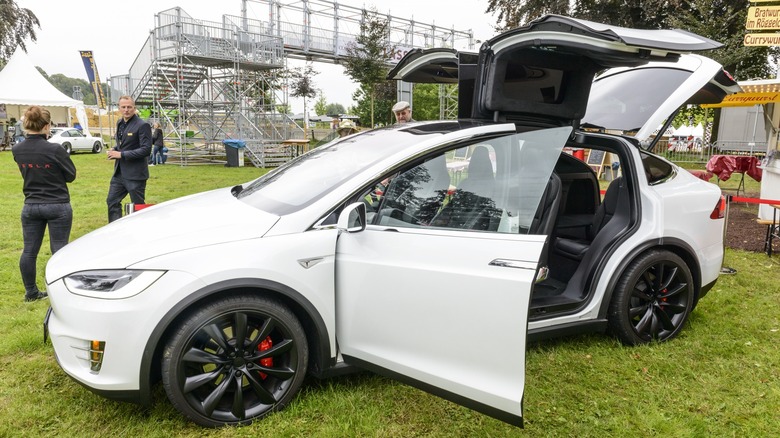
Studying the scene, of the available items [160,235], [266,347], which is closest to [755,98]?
[266,347]

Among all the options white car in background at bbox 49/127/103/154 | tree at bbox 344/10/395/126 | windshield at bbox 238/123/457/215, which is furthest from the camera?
white car in background at bbox 49/127/103/154

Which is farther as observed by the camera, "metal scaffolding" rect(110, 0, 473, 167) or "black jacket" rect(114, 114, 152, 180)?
"metal scaffolding" rect(110, 0, 473, 167)

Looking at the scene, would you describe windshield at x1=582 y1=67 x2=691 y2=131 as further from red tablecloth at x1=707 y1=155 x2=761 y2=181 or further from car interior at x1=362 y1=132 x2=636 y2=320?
red tablecloth at x1=707 y1=155 x2=761 y2=181

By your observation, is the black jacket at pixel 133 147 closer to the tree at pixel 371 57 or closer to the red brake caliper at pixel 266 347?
the red brake caliper at pixel 266 347

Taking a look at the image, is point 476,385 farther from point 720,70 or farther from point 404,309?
point 720,70

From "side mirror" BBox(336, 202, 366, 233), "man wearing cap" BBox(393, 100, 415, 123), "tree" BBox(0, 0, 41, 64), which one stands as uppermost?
"tree" BBox(0, 0, 41, 64)

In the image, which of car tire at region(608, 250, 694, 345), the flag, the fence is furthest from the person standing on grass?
the flag

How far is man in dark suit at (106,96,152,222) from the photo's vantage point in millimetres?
5953

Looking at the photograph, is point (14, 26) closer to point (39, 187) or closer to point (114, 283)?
point (39, 187)

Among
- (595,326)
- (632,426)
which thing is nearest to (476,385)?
(632,426)

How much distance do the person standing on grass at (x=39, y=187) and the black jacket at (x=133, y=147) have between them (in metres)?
1.32

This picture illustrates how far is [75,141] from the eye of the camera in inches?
911

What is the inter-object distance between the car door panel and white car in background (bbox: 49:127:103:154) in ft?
78.0

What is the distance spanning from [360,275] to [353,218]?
0.29 m
